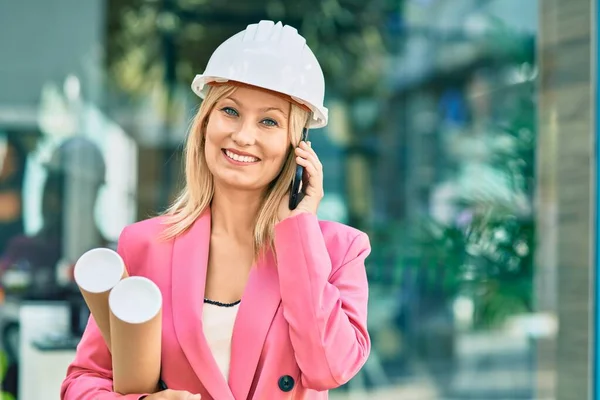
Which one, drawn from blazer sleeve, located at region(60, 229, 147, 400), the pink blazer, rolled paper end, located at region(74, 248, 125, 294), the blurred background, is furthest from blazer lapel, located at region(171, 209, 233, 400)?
the blurred background

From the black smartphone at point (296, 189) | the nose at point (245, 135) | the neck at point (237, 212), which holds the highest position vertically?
the nose at point (245, 135)

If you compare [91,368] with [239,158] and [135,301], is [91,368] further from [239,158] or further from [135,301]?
[239,158]

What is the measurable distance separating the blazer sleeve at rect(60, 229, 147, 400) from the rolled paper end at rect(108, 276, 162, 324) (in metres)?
0.24

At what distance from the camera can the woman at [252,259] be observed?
1623 millimetres

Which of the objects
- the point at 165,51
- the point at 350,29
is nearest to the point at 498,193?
the point at 350,29

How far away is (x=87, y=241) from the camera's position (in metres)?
5.71

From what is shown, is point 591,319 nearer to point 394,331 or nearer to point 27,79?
point 394,331

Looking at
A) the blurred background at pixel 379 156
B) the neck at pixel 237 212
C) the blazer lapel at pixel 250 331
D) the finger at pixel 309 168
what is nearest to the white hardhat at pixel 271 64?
the finger at pixel 309 168

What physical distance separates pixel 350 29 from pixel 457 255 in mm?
1711

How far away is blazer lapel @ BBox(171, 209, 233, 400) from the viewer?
1.62m

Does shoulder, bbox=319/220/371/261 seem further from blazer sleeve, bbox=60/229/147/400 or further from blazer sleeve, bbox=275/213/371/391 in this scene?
blazer sleeve, bbox=60/229/147/400

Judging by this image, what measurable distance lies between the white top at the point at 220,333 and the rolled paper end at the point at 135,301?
256mm

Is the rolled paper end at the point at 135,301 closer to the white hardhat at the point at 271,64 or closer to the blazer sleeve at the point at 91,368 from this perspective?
the blazer sleeve at the point at 91,368

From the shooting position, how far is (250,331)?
1.65 meters
